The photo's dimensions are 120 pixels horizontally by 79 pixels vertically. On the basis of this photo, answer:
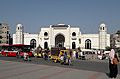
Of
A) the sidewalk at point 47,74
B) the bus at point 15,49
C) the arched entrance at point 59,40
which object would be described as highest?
the arched entrance at point 59,40

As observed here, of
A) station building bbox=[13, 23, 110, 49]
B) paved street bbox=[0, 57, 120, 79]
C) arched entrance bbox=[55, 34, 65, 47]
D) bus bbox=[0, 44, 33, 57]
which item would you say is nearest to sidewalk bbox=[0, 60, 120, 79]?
paved street bbox=[0, 57, 120, 79]

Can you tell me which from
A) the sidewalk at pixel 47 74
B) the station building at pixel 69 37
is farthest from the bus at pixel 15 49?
the station building at pixel 69 37

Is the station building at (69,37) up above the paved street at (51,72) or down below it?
above

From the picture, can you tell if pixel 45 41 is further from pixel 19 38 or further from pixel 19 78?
pixel 19 78

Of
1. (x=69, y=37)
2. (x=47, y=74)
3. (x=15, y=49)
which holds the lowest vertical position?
(x=47, y=74)

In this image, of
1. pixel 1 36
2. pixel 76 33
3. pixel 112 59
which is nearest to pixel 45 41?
pixel 76 33

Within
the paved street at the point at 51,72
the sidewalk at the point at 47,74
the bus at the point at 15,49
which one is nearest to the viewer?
the sidewalk at the point at 47,74

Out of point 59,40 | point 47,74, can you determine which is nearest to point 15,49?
point 47,74

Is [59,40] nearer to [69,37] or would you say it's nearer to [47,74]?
[69,37]

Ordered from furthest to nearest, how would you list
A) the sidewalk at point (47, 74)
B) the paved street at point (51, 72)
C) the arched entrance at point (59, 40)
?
the arched entrance at point (59, 40)
the paved street at point (51, 72)
the sidewalk at point (47, 74)

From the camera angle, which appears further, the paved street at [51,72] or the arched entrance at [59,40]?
the arched entrance at [59,40]

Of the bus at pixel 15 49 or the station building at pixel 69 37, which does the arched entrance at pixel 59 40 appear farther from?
the bus at pixel 15 49

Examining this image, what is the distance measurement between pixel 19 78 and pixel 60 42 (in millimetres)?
81264

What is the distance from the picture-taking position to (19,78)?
12.3 metres
